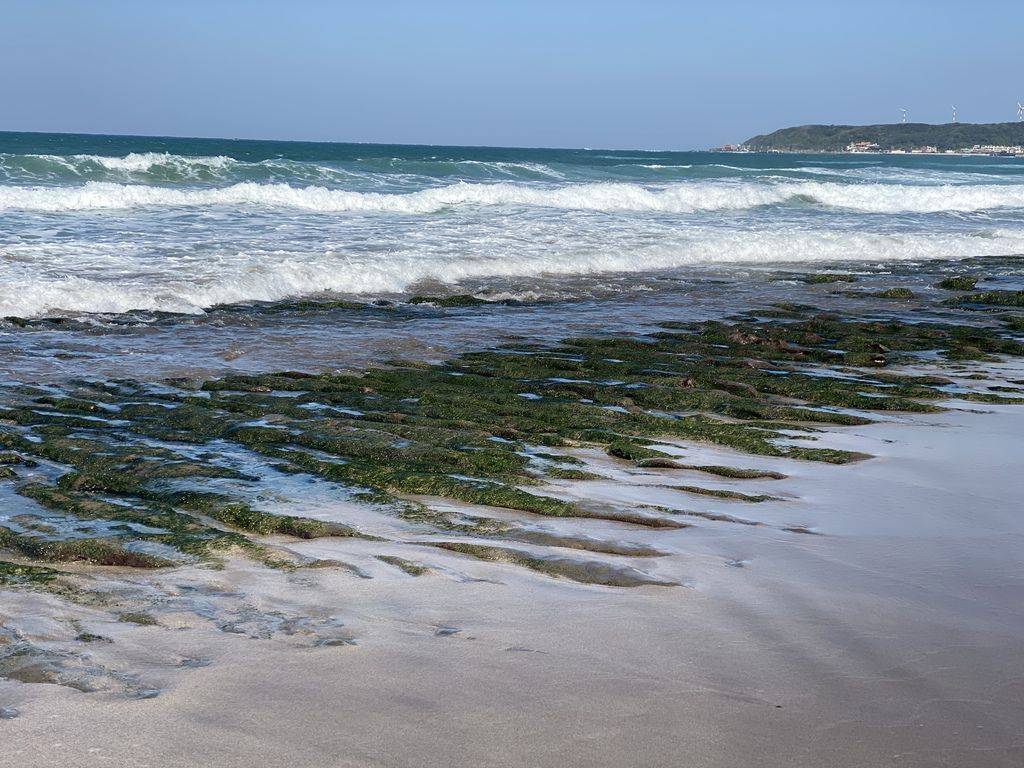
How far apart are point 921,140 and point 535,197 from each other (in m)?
109

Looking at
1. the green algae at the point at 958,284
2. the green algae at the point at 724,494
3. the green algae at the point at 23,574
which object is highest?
the green algae at the point at 958,284

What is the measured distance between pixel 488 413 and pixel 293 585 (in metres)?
2.93

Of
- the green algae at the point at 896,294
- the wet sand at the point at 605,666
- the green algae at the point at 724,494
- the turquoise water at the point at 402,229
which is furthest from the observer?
the green algae at the point at 896,294

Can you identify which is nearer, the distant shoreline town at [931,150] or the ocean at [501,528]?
the ocean at [501,528]

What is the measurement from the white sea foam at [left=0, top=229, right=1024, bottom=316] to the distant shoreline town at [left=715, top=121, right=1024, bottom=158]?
338 feet

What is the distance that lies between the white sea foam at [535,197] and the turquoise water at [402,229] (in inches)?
3.3

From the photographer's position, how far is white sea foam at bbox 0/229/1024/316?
10.9 metres

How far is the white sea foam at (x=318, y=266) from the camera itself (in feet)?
35.9

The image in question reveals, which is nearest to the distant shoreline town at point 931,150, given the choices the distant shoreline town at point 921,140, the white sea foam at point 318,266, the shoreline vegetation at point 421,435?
the distant shoreline town at point 921,140

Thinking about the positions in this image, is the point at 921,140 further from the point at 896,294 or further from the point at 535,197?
the point at 896,294

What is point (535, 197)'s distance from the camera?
28531 millimetres

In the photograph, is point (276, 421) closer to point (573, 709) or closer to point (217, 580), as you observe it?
point (217, 580)

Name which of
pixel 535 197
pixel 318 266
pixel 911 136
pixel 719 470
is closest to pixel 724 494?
pixel 719 470

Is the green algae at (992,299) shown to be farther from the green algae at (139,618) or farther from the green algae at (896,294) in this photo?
the green algae at (139,618)
